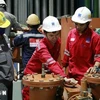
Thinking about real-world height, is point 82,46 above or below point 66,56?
above

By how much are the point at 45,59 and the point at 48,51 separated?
128 mm

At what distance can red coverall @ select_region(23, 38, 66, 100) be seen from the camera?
2.44 m

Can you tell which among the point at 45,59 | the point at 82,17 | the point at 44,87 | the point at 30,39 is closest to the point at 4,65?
the point at 45,59

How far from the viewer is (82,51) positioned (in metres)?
2.72

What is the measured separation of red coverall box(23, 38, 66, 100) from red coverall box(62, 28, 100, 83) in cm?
18

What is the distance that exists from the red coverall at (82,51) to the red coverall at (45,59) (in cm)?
18

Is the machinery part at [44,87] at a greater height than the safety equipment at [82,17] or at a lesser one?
lesser

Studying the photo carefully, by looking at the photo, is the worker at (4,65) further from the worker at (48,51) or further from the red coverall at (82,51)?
the red coverall at (82,51)

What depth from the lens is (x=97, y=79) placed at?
202 centimetres

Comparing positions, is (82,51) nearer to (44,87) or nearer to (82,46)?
(82,46)

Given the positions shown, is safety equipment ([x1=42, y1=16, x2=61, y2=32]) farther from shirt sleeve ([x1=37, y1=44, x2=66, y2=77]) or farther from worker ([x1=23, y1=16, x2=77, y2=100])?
shirt sleeve ([x1=37, y1=44, x2=66, y2=77])

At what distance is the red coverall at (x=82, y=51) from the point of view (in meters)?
2.71

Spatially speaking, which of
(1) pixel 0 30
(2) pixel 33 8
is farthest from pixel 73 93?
(2) pixel 33 8

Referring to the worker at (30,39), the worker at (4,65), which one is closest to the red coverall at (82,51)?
the worker at (4,65)
